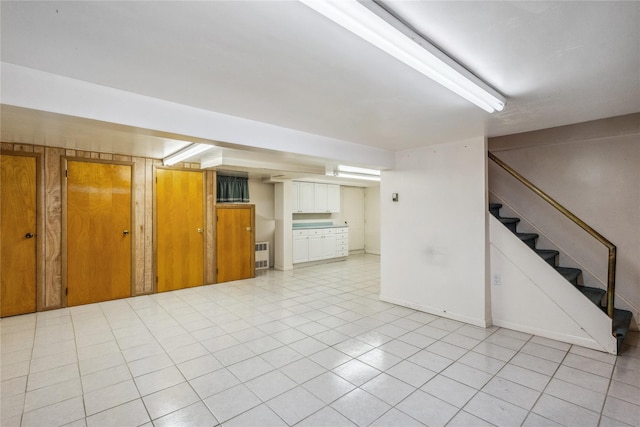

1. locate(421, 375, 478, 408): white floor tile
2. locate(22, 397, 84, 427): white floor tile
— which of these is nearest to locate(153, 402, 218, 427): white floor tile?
locate(22, 397, 84, 427): white floor tile

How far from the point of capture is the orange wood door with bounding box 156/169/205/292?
512 cm

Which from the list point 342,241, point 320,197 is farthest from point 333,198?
point 342,241

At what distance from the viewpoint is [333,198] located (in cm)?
829

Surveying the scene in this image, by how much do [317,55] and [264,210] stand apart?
579 cm

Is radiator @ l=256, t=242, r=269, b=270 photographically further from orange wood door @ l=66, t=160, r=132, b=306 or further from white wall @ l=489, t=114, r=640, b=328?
white wall @ l=489, t=114, r=640, b=328

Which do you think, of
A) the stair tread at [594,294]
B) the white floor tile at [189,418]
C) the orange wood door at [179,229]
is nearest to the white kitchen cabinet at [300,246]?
the orange wood door at [179,229]

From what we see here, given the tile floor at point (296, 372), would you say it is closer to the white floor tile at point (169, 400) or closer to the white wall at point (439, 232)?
the white floor tile at point (169, 400)

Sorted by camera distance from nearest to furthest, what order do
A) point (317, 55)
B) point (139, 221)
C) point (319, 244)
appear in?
point (317, 55)
point (139, 221)
point (319, 244)

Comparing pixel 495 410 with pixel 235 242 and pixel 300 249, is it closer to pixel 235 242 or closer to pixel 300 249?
pixel 235 242

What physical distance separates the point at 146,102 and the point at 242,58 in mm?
1027

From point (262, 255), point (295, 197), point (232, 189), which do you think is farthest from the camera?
point (295, 197)

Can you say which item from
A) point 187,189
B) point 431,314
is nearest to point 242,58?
point 431,314

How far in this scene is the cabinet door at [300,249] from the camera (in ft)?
23.5

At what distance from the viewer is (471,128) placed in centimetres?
321
